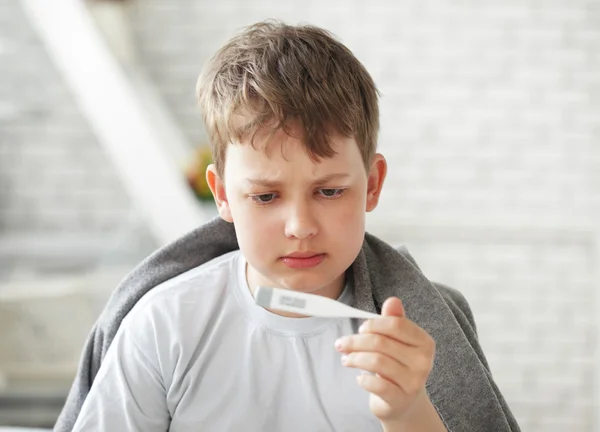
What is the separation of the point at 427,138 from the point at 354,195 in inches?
90.0

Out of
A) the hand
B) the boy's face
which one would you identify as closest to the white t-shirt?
the boy's face

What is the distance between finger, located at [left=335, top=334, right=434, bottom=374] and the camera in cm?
97

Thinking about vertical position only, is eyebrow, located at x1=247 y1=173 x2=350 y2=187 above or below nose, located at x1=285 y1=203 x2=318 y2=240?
above

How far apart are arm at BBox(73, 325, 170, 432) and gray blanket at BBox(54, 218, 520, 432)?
99mm

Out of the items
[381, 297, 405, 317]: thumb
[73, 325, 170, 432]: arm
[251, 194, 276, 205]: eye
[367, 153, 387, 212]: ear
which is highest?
[367, 153, 387, 212]: ear

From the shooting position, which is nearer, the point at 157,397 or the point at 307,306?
the point at 307,306

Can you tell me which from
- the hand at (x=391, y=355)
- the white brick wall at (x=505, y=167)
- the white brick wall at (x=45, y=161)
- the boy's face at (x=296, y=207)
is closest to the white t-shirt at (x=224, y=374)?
the boy's face at (x=296, y=207)

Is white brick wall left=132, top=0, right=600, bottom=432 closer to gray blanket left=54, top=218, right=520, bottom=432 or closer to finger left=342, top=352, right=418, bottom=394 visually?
gray blanket left=54, top=218, right=520, bottom=432

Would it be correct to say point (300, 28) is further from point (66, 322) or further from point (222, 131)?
point (66, 322)

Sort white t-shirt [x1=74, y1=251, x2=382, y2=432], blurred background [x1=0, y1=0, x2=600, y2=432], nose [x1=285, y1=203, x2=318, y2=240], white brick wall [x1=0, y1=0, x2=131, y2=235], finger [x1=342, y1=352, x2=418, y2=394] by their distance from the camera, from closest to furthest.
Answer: finger [x1=342, y1=352, x2=418, y2=394], nose [x1=285, y1=203, x2=318, y2=240], white t-shirt [x1=74, y1=251, x2=382, y2=432], white brick wall [x1=0, y1=0, x2=131, y2=235], blurred background [x1=0, y1=0, x2=600, y2=432]

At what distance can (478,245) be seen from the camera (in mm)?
3336

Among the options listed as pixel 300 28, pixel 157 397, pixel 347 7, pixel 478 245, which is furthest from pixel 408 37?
pixel 157 397

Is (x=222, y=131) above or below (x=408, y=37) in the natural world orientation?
below

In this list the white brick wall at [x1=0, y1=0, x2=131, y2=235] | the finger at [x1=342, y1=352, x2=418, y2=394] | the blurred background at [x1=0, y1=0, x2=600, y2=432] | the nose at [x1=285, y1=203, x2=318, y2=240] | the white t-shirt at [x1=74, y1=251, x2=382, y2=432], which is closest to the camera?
the finger at [x1=342, y1=352, x2=418, y2=394]
